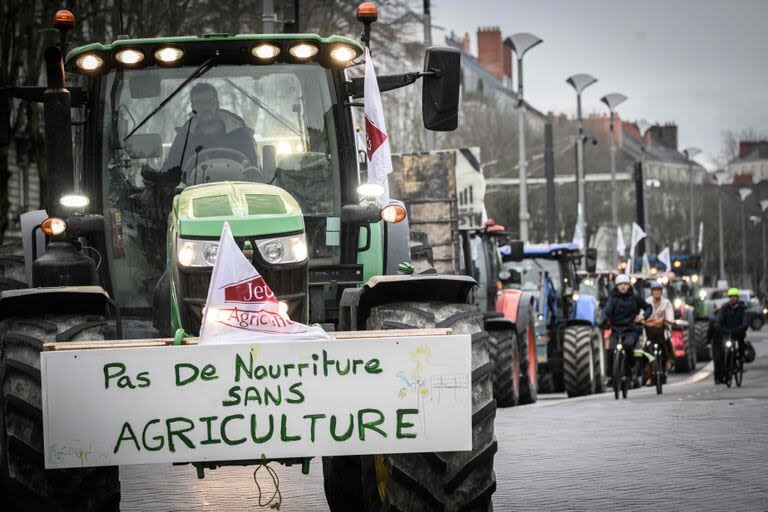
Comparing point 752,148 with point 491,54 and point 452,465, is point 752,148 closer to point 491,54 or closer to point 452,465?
point 491,54

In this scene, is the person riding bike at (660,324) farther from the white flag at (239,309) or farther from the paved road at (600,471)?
the white flag at (239,309)

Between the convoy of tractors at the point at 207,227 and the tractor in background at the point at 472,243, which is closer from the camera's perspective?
the convoy of tractors at the point at 207,227

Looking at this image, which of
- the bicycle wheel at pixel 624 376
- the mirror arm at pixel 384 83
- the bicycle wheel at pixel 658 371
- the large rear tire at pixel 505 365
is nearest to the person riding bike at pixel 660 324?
the bicycle wheel at pixel 658 371

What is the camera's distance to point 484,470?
25.0ft

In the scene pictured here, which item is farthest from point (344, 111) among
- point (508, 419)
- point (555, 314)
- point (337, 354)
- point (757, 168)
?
point (757, 168)

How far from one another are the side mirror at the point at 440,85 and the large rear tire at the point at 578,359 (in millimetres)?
17969

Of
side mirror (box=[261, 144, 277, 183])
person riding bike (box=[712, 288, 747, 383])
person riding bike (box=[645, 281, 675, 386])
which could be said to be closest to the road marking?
person riding bike (box=[712, 288, 747, 383])

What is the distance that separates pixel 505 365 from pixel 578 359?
14.9 feet

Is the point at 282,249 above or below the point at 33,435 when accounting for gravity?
above

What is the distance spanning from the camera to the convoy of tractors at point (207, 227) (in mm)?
7582

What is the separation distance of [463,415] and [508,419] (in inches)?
477

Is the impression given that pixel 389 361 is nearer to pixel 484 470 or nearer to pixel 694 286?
pixel 484 470

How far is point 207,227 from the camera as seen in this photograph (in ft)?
26.8

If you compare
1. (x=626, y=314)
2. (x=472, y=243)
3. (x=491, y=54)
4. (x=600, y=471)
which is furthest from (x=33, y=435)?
(x=491, y=54)
